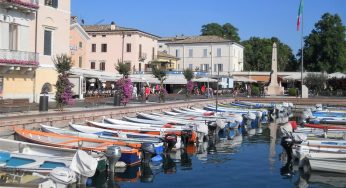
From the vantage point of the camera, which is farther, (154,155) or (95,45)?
(95,45)

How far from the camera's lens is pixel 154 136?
23438mm

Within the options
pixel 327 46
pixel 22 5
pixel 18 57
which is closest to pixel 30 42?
pixel 18 57

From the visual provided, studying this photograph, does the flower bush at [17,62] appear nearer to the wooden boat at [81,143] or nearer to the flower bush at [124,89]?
the flower bush at [124,89]

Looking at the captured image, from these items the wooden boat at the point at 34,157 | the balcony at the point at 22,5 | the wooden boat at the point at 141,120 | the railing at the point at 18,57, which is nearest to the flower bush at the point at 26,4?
the balcony at the point at 22,5

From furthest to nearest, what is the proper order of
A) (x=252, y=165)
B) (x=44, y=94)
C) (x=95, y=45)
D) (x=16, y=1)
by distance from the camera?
(x=95, y=45), (x=16, y=1), (x=44, y=94), (x=252, y=165)

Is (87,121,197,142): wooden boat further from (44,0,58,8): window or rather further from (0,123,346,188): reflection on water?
(44,0,58,8): window

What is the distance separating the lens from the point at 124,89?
36000mm

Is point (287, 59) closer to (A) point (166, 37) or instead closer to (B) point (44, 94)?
(A) point (166, 37)

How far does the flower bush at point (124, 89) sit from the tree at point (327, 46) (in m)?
60.8

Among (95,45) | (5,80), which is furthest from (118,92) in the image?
(95,45)

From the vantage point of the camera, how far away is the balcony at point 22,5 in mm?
32312

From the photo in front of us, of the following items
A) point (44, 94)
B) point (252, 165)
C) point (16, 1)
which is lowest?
point (252, 165)

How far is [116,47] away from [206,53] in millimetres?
22805

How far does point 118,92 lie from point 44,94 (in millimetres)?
8494
